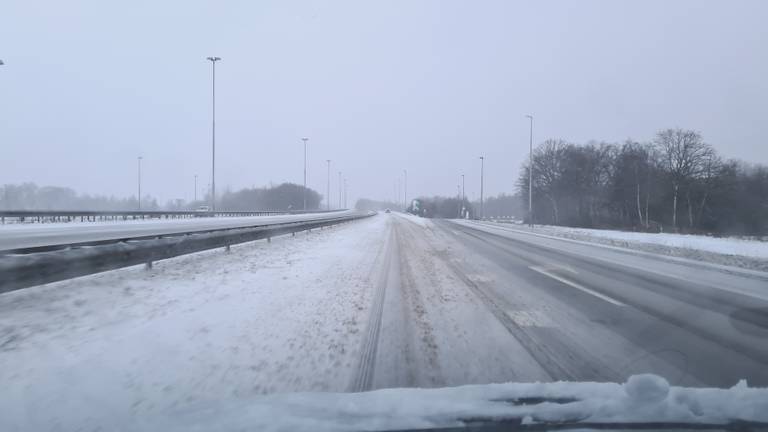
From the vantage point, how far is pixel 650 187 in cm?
5581

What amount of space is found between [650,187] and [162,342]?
62.2 metres

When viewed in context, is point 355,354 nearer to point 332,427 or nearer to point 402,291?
point 332,427

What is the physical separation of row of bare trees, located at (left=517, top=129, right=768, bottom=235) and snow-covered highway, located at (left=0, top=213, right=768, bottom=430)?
129 feet

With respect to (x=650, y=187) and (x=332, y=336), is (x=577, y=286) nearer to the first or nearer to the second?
(x=332, y=336)

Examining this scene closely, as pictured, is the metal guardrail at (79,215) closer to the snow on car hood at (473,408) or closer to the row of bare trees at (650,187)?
the snow on car hood at (473,408)

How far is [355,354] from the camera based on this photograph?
4.96 m

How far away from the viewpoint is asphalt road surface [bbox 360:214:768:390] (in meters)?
4.46

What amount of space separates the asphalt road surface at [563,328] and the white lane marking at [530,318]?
0.02m

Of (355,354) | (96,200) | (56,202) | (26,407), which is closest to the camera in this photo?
(26,407)

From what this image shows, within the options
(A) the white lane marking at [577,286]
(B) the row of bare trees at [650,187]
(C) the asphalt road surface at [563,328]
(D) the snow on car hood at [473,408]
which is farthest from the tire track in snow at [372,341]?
(B) the row of bare trees at [650,187]

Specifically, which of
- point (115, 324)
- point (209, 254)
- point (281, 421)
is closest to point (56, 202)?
point (209, 254)

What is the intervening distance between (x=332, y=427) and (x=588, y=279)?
30.0ft

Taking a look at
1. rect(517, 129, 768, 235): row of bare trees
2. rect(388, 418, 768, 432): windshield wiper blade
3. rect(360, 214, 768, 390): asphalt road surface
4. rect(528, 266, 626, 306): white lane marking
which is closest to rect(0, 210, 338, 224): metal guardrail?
rect(360, 214, 768, 390): asphalt road surface

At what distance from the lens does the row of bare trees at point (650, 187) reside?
50.2 metres
